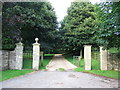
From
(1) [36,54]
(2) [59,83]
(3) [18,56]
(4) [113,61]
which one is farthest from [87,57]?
(3) [18,56]

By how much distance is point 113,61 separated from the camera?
6977 mm

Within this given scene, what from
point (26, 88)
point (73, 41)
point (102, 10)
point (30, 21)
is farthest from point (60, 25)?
point (26, 88)

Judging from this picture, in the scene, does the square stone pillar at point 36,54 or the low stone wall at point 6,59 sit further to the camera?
the square stone pillar at point 36,54

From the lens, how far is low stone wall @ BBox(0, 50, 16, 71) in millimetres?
6697

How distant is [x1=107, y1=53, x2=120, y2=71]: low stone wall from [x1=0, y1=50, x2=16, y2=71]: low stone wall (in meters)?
7.41

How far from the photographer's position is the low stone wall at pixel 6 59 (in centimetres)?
670

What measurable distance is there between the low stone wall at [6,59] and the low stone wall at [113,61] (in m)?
7.41

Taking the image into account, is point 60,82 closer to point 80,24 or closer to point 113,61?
point 113,61

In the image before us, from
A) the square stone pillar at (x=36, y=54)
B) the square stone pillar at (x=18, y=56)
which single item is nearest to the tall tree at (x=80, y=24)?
the square stone pillar at (x=36, y=54)

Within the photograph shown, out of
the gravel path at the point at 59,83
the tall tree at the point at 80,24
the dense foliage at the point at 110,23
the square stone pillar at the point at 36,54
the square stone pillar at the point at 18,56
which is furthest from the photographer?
the tall tree at the point at 80,24

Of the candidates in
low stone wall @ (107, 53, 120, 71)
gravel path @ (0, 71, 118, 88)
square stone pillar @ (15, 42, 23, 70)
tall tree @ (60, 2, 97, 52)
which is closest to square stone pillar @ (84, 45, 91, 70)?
low stone wall @ (107, 53, 120, 71)

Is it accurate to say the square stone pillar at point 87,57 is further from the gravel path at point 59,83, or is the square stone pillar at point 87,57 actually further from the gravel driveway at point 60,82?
the gravel path at point 59,83

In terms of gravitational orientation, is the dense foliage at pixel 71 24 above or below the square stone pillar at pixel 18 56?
above

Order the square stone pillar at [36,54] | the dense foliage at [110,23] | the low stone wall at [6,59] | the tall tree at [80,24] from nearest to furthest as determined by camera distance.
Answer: the dense foliage at [110,23] < the low stone wall at [6,59] < the square stone pillar at [36,54] < the tall tree at [80,24]
